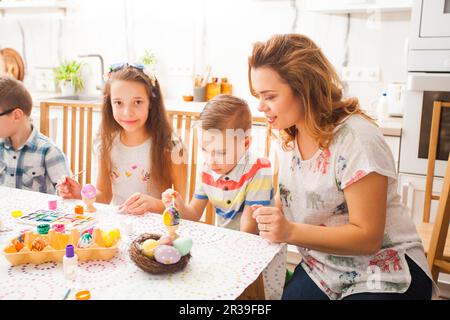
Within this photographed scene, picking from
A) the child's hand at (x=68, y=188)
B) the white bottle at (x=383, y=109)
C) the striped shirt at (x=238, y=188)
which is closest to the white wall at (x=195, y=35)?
the white bottle at (x=383, y=109)

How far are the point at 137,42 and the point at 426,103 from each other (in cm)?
224

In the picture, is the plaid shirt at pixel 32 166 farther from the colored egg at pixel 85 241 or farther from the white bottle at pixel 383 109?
the white bottle at pixel 383 109

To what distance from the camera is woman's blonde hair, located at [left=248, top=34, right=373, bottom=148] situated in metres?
1.14

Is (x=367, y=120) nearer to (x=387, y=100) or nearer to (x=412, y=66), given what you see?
(x=412, y=66)

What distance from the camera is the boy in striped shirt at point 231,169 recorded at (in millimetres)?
1357

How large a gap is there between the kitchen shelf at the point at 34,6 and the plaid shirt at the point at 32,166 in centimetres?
214

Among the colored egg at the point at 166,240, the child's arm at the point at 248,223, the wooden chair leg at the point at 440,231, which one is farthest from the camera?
the wooden chair leg at the point at 440,231

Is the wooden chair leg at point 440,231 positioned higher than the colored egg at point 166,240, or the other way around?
the colored egg at point 166,240

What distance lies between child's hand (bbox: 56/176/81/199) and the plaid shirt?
1.61 ft

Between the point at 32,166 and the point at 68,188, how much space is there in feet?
1.83

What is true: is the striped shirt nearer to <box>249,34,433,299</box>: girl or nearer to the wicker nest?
<box>249,34,433,299</box>: girl

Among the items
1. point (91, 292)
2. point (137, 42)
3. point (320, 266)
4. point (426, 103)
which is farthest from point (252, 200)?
point (137, 42)

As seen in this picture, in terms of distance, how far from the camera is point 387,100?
2.58 metres

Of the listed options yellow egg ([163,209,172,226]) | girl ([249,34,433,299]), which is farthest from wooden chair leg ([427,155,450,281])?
yellow egg ([163,209,172,226])
